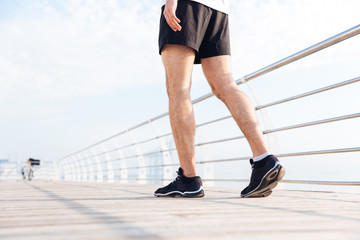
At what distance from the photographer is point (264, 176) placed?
1436 millimetres

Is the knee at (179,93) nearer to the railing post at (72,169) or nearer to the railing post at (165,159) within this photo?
the railing post at (165,159)

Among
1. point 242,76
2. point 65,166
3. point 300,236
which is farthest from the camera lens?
point 65,166

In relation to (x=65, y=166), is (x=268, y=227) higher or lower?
lower

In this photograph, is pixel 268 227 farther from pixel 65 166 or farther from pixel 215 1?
pixel 65 166

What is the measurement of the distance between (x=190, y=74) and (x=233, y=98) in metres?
0.22

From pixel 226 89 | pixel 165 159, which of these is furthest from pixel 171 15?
pixel 165 159

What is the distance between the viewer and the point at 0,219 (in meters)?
0.85

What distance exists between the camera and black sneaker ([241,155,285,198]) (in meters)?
1.43

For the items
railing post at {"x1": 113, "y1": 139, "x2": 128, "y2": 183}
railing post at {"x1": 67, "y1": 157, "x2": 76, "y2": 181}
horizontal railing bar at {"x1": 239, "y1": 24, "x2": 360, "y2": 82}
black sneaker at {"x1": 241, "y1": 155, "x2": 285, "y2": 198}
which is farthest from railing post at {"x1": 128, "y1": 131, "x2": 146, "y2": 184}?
railing post at {"x1": 67, "y1": 157, "x2": 76, "y2": 181}

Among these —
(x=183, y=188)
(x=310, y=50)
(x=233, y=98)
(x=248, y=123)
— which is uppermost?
(x=310, y=50)

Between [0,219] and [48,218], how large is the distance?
0.37 ft

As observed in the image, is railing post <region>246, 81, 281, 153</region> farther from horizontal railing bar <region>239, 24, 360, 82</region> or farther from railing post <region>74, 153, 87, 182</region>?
railing post <region>74, 153, 87, 182</region>

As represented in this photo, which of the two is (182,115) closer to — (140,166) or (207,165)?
(207,165)

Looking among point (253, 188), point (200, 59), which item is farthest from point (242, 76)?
point (253, 188)
